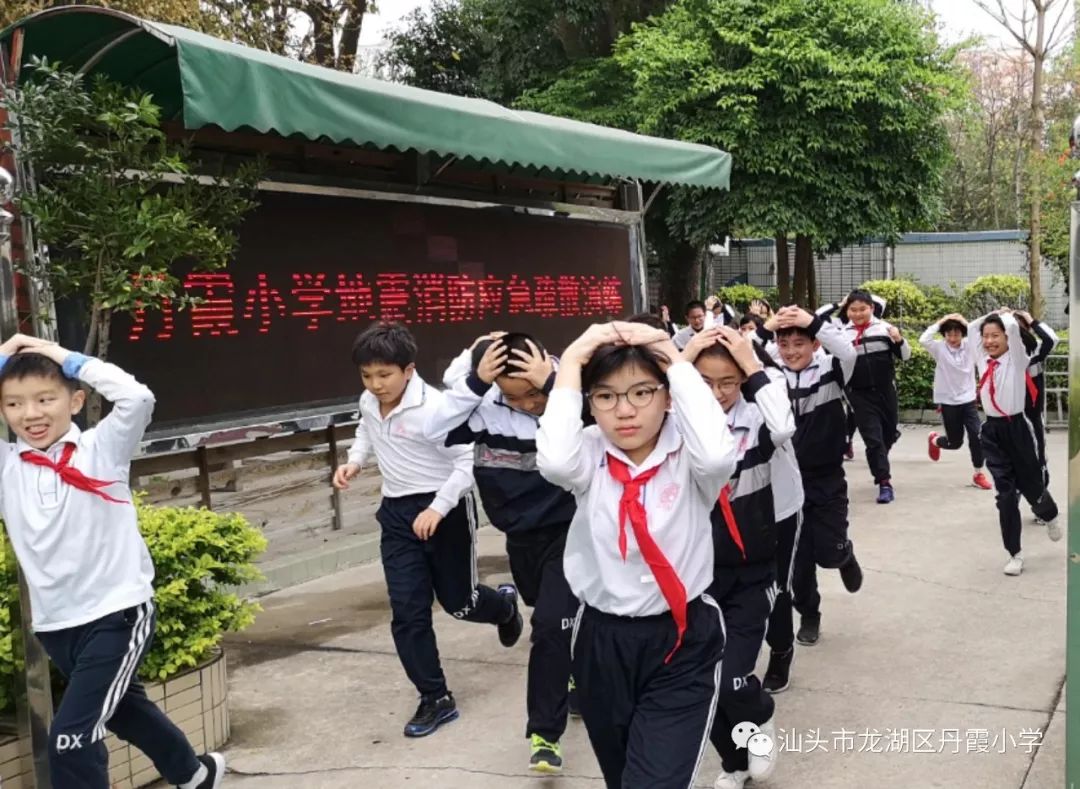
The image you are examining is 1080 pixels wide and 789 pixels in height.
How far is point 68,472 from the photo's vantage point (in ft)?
10.8

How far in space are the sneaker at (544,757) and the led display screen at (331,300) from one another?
294cm

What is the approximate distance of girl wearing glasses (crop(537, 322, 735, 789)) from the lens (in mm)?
2840

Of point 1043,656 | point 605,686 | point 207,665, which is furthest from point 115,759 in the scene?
point 1043,656

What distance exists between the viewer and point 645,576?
2871 millimetres

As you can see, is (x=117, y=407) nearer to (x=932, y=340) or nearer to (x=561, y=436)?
(x=561, y=436)

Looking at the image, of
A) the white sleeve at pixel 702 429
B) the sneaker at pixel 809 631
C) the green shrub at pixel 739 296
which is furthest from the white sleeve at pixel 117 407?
the green shrub at pixel 739 296

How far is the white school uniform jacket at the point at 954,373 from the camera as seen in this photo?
31.3 ft

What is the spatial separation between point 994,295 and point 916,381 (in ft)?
17.5

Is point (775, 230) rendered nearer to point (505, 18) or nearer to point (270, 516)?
point (505, 18)

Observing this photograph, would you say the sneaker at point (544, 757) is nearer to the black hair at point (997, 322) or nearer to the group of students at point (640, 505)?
the group of students at point (640, 505)

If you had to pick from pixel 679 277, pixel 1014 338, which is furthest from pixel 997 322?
pixel 679 277

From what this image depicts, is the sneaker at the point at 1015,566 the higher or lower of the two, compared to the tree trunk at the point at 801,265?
lower

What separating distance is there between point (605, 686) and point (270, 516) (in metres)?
4.82

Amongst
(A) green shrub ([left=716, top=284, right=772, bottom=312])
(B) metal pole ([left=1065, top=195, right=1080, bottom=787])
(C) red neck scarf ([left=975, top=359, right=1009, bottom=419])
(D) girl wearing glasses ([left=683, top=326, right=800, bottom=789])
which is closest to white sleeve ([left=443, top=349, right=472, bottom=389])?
(D) girl wearing glasses ([left=683, top=326, right=800, bottom=789])
